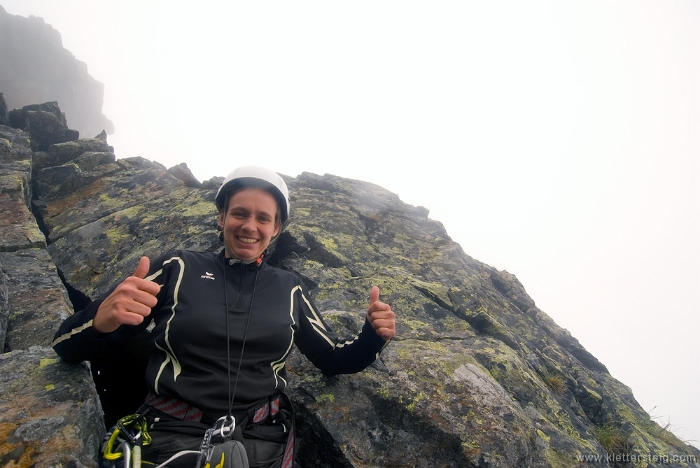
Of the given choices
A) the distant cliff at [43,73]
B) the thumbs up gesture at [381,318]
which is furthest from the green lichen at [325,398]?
the distant cliff at [43,73]

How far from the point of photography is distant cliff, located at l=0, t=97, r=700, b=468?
14.5 feet

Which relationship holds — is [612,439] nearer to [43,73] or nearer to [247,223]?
[247,223]

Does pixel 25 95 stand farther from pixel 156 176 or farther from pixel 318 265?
pixel 318 265

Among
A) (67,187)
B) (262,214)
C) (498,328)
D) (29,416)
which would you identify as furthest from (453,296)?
(67,187)

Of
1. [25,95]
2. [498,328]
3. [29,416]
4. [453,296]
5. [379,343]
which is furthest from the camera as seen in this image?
[25,95]

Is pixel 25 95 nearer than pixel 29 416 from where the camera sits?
No

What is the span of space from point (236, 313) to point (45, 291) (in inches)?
225

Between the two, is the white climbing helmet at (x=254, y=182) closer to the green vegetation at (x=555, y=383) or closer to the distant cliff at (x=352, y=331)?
the distant cliff at (x=352, y=331)

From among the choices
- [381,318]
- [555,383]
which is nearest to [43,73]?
[381,318]

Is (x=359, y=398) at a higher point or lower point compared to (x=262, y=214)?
lower

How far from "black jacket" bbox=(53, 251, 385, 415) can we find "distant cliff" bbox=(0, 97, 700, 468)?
0.67m

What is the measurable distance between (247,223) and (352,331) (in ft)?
8.94

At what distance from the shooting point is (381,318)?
179 inches

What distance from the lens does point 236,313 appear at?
4.28 m
